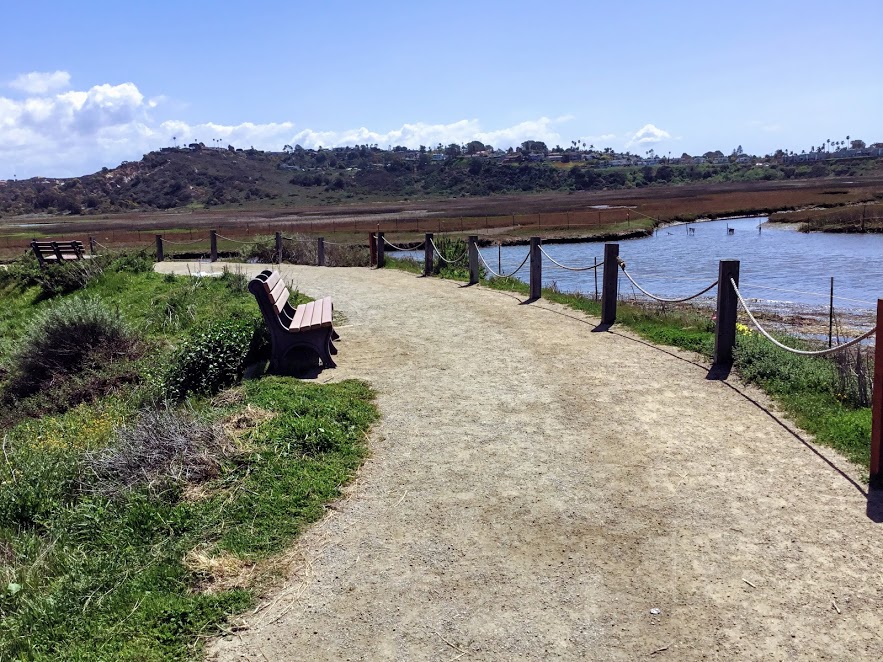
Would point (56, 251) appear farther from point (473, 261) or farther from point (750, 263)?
point (750, 263)

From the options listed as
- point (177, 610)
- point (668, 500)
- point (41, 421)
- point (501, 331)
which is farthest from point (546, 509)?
point (41, 421)

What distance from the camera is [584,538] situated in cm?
475

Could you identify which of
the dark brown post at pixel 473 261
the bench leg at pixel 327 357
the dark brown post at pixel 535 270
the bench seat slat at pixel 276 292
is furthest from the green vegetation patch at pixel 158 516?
the dark brown post at pixel 473 261

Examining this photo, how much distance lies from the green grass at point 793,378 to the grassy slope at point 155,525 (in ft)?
12.2

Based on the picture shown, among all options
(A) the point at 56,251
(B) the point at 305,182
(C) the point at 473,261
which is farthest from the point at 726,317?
(B) the point at 305,182

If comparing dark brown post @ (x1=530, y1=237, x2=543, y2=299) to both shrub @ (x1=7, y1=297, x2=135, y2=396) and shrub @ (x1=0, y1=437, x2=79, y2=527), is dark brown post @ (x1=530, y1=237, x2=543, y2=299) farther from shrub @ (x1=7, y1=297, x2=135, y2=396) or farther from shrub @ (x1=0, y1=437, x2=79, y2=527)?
shrub @ (x1=0, y1=437, x2=79, y2=527)

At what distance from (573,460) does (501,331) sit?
A: 479 cm

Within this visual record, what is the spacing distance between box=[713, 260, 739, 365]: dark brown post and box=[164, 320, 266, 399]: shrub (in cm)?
533

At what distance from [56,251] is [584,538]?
19288mm

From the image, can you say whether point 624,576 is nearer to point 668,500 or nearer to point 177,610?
point 668,500

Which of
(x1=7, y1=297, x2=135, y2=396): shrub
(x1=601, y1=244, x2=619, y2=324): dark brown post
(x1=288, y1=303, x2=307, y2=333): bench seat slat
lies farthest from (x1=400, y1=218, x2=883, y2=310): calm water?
(x1=7, y1=297, x2=135, y2=396): shrub

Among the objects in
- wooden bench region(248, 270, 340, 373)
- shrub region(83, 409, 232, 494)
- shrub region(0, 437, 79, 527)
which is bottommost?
shrub region(0, 437, 79, 527)

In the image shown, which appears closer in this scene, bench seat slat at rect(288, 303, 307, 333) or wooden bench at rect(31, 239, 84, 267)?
bench seat slat at rect(288, 303, 307, 333)

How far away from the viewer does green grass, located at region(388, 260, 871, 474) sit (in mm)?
6125
